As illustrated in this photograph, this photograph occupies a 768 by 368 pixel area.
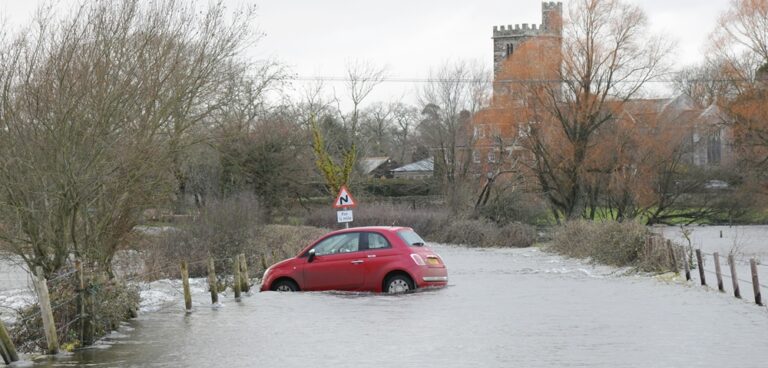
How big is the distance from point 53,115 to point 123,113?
1449 millimetres

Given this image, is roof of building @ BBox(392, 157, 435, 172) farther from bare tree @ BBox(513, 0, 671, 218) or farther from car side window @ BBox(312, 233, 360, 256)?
car side window @ BBox(312, 233, 360, 256)

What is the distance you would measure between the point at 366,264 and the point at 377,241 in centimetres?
51

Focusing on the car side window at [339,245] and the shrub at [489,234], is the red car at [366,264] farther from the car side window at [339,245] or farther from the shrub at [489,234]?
the shrub at [489,234]

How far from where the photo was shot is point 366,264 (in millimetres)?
21734

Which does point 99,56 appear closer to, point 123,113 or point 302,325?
point 123,113

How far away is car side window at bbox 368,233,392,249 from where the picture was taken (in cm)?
2167

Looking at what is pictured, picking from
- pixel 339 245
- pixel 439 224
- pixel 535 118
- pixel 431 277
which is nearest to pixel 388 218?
pixel 439 224

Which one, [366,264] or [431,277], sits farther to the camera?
[431,277]

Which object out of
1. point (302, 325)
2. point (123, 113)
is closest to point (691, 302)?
point (302, 325)

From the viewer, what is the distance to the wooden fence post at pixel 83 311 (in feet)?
47.4

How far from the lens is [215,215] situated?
31609mm

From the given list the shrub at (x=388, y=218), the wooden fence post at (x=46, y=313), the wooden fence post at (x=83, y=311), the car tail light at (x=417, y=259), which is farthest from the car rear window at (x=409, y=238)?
the shrub at (x=388, y=218)

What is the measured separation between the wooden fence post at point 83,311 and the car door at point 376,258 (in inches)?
313

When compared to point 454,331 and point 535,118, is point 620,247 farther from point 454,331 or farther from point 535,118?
point 535,118
